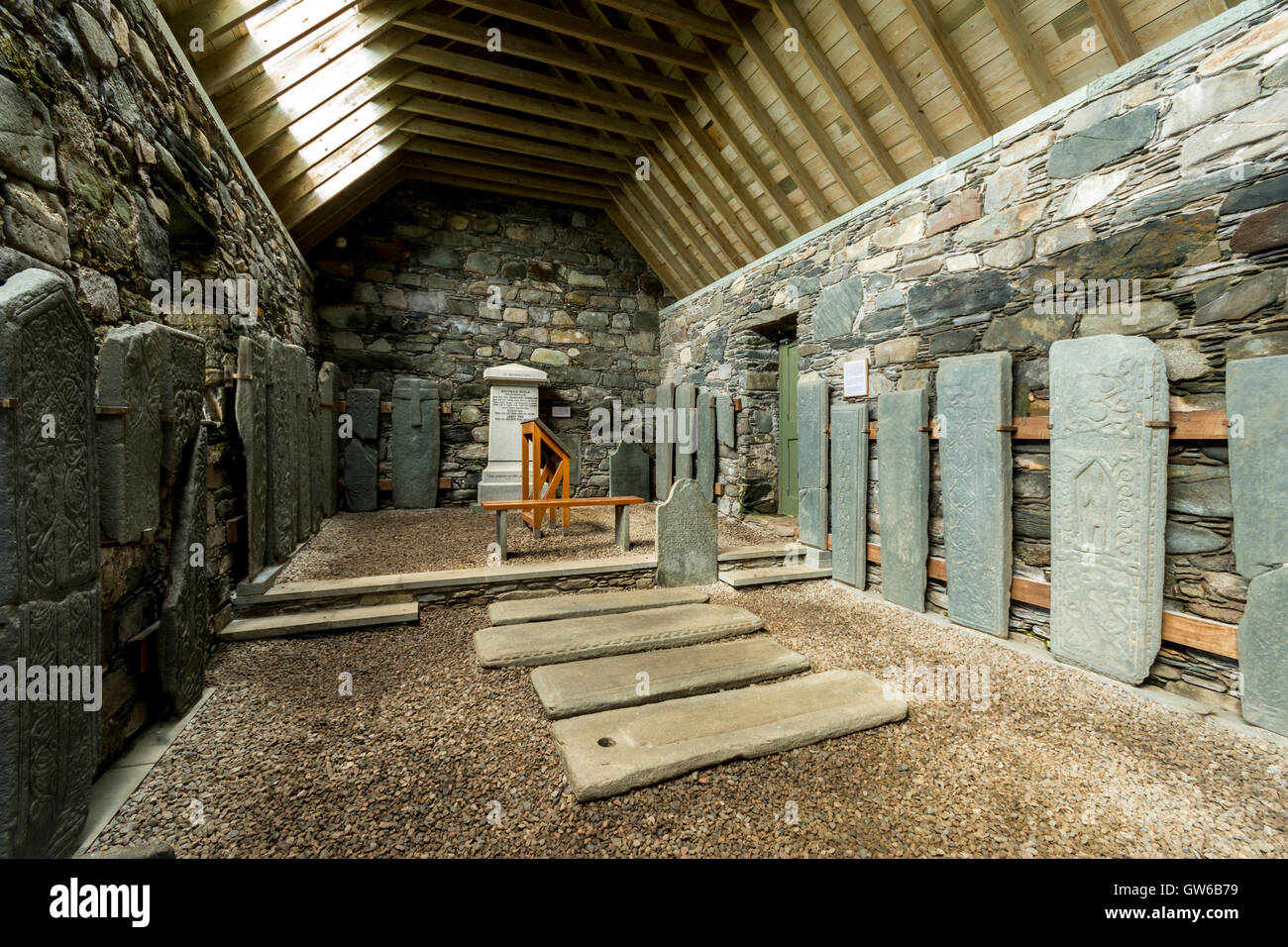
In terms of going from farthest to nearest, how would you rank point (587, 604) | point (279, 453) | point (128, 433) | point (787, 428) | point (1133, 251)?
point (787, 428)
point (279, 453)
point (587, 604)
point (1133, 251)
point (128, 433)

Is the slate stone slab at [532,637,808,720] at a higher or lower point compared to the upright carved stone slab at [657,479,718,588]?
lower

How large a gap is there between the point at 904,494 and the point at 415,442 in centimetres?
568

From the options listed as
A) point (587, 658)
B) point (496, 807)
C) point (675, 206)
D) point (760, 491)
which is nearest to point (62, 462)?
point (496, 807)

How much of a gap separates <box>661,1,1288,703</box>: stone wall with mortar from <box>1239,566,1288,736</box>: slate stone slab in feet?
0.35

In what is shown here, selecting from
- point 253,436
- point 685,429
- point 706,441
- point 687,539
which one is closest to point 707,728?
point 687,539

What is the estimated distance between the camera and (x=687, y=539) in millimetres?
3920

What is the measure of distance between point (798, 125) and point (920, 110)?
1.03 meters

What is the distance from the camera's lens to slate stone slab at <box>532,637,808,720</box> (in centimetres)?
228

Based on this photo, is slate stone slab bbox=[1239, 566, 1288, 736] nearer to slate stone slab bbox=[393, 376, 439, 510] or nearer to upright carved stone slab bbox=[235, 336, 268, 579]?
upright carved stone slab bbox=[235, 336, 268, 579]

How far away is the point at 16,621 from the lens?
3.85ft

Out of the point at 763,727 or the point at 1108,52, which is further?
the point at 1108,52

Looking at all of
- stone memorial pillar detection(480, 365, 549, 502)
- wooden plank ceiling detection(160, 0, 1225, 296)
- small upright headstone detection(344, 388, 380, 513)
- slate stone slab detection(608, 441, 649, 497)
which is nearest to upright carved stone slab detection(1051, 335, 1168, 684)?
wooden plank ceiling detection(160, 0, 1225, 296)

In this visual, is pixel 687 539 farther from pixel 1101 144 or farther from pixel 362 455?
pixel 362 455

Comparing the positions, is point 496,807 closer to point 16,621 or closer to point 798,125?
point 16,621
